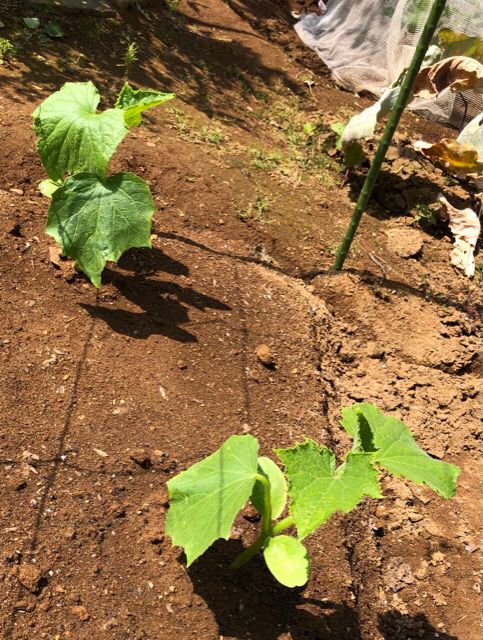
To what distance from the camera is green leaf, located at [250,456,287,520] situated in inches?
107

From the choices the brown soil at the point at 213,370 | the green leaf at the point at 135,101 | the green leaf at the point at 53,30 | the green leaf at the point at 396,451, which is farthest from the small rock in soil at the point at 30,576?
the green leaf at the point at 53,30

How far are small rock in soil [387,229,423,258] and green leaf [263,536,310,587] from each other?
9.96 ft

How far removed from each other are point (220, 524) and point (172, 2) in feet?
21.2

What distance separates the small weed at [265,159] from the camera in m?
5.39

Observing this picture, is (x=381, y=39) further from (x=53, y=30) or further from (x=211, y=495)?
(x=211, y=495)

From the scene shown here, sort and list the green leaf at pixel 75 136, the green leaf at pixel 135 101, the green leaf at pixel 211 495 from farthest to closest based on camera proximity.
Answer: the green leaf at pixel 135 101 → the green leaf at pixel 75 136 → the green leaf at pixel 211 495

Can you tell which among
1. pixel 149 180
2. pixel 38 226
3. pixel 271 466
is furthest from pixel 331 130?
pixel 271 466

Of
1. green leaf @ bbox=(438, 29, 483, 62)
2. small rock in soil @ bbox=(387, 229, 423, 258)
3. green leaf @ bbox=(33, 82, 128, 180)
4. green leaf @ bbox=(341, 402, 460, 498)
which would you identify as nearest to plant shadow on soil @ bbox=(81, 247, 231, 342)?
green leaf @ bbox=(33, 82, 128, 180)

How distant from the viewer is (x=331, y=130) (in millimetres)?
6199

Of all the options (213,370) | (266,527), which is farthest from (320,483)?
(213,370)

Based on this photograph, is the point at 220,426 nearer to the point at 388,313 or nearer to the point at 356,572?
the point at 356,572

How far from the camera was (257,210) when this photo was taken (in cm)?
492

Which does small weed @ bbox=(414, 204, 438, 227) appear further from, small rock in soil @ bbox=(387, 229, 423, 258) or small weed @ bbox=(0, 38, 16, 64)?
small weed @ bbox=(0, 38, 16, 64)

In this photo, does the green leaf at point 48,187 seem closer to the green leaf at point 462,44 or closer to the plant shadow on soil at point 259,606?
the plant shadow on soil at point 259,606
